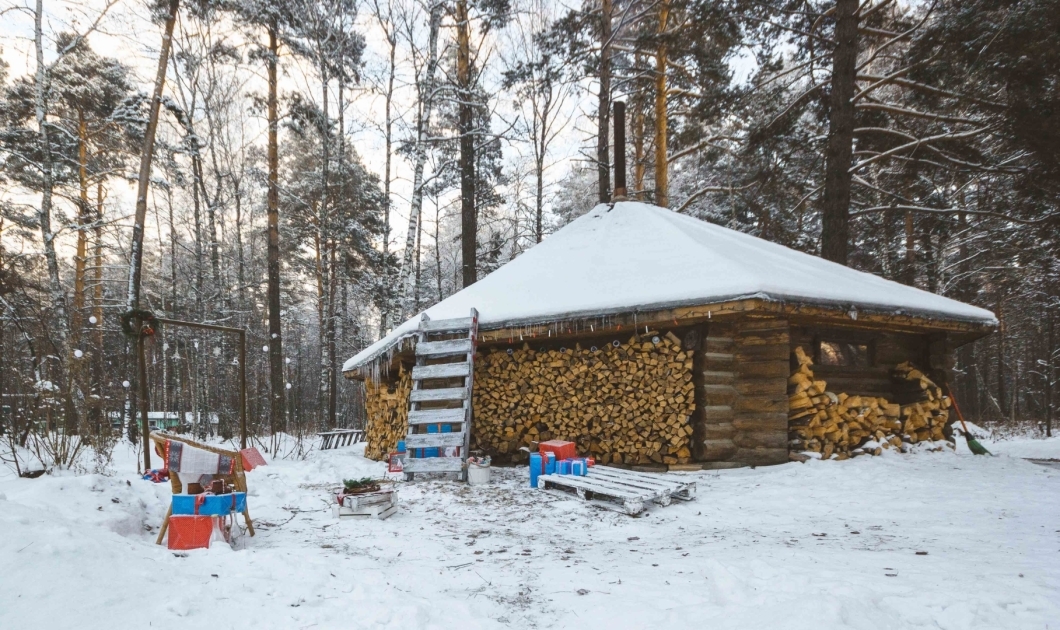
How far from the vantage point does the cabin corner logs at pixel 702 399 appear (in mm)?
6414

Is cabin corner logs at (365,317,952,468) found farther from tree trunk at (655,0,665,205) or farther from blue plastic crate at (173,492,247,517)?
tree trunk at (655,0,665,205)

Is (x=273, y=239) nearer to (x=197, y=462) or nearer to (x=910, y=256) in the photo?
(x=197, y=462)

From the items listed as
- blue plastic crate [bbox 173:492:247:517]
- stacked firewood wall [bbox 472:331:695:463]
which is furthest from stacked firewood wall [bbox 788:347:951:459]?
blue plastic crate [bbox 173:492:247:517]

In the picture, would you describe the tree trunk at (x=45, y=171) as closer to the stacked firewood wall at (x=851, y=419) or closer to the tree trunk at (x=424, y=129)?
the tree trunk at (x=424, y=129)

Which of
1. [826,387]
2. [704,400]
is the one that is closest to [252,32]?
[704,400]

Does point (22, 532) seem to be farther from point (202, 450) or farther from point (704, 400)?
→ point (704, 400)

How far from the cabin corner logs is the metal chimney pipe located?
149 inches

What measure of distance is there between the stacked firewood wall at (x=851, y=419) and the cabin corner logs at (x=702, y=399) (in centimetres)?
2

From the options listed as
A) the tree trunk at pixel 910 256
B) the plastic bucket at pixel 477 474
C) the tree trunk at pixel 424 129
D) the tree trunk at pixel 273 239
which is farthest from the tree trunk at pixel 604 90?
the tree trunk at pixel 273 239

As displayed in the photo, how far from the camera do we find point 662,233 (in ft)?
26.6

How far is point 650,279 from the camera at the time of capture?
22.4 ft

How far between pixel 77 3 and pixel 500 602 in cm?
1440

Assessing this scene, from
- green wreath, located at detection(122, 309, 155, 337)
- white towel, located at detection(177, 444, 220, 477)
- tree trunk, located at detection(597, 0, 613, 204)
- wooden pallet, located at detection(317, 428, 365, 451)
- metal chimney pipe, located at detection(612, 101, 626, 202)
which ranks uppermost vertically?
tree trunk, located at detection(597, 0, 613, 204)

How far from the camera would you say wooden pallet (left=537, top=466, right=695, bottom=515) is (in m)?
4.75
